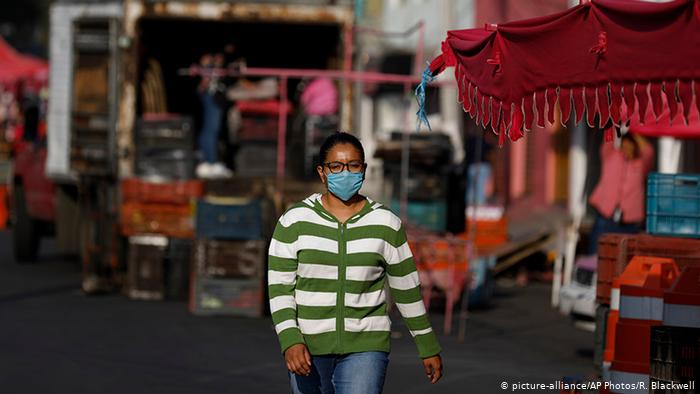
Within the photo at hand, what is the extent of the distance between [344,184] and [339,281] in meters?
0.41

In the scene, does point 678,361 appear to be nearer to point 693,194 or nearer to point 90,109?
point 693,194

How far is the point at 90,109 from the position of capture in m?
20.3

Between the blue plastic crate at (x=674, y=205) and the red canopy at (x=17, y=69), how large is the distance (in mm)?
24809

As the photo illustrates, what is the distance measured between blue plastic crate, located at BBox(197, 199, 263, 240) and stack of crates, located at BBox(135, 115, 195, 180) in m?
1.76

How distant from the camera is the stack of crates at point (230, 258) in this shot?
1698 cm

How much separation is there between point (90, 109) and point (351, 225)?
539 inches

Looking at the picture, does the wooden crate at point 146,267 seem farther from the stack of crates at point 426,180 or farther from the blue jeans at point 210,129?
the blue jeans at point 210,129

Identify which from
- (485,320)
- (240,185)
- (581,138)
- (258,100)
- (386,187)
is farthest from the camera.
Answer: (581,138)

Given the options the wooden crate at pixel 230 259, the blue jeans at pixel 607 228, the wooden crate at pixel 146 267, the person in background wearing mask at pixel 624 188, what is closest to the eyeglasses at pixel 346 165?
the person in background wearing mask at pixel 624 188

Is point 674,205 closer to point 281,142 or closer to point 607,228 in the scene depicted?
point 607,228

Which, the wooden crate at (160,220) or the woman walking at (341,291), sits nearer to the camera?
the woman walking at (341,291)

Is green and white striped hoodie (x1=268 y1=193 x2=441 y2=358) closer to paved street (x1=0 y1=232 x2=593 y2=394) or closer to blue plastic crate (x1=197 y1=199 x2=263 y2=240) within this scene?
paved street (x1=0 y1=232 x2=593 y2=394)

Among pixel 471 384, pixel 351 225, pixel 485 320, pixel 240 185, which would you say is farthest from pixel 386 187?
pixel 351 225

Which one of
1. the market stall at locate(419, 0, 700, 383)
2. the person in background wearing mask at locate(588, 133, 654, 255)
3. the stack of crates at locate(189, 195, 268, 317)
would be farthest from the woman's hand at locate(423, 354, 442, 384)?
the stack of crates at locate(189, 195, 268, 317)
